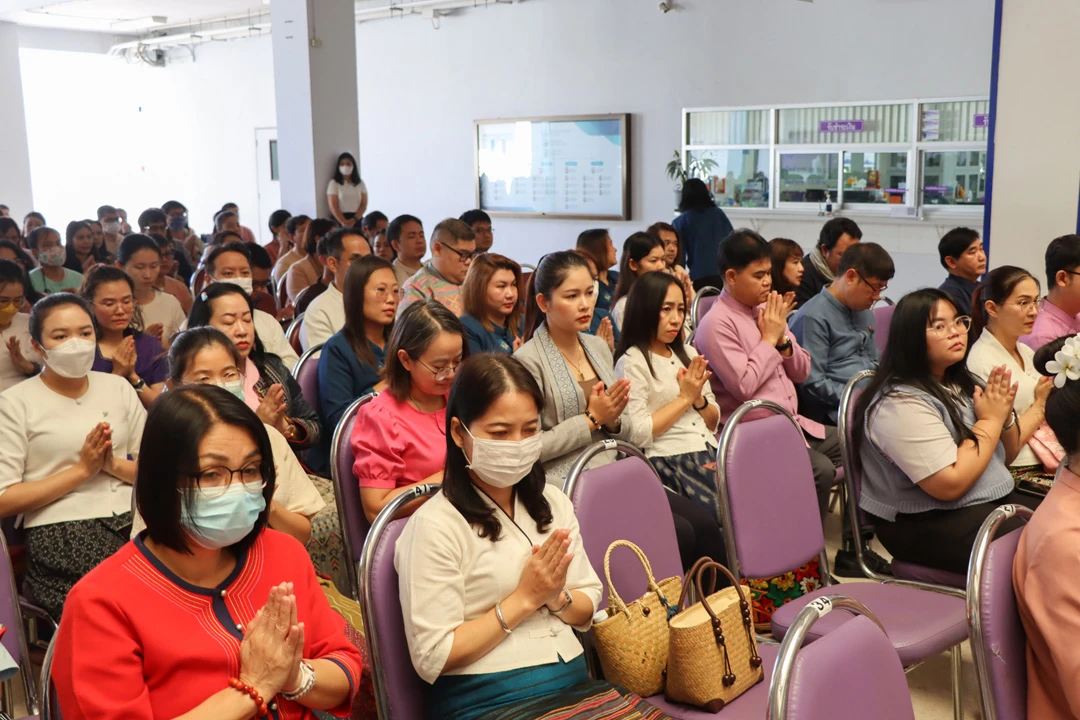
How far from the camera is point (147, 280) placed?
16.6ft

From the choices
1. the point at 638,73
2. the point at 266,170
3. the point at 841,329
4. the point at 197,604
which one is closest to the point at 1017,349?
the point at 841,329

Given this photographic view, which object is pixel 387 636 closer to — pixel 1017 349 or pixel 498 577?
pixel 498 577

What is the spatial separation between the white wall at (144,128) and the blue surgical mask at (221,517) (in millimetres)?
14290

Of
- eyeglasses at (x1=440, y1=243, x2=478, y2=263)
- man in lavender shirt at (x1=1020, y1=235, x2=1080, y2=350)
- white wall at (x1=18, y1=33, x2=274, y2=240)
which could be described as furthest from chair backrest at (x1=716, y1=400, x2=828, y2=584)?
white wall at (x1=18, y1=33, x2=274, y2=240)

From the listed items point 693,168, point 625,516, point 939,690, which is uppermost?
point 693,168

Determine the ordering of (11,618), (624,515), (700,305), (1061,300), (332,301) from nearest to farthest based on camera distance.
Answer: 1. (11,618)
2. (624,515)
3. (1061,300)
4. (332,301)
5. (700,305)

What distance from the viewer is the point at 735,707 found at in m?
2.04

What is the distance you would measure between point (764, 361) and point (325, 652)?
96.3 inches

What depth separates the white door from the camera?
15148mm

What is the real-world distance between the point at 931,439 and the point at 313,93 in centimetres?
744

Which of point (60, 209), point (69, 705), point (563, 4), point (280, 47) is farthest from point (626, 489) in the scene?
point (60, 209)

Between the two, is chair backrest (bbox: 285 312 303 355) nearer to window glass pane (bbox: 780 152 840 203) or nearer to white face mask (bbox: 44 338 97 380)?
white face mask (bbox: 44 338 97 380)

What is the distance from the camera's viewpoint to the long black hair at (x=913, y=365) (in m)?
2.80

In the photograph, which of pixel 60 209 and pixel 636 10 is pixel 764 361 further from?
pixel 60 209
